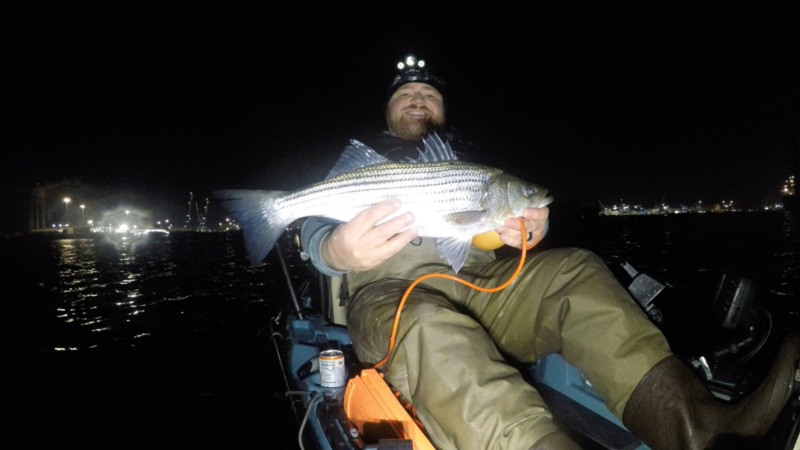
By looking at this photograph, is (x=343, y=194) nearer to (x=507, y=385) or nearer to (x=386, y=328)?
(x=386, y=328)

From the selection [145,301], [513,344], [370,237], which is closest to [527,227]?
[513,344]

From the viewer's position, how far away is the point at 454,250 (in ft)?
11.4

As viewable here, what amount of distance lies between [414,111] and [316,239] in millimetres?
2111

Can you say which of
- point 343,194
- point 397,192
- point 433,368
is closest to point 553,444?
point 433,368

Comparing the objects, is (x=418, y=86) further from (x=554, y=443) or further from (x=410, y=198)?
(x=554, y=443)

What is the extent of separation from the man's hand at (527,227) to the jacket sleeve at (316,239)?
4.95ft

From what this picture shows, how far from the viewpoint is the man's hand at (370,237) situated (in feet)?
10.1

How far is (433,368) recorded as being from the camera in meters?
2.41

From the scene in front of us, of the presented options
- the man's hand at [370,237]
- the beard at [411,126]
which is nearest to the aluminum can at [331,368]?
the man's hand at [370,237]

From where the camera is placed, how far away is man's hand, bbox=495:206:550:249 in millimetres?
3553

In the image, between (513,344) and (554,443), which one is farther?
(513,344)

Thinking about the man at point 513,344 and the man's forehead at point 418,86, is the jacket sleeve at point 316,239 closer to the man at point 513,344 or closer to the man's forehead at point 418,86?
the man at point 513,344

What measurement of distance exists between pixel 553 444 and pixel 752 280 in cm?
284

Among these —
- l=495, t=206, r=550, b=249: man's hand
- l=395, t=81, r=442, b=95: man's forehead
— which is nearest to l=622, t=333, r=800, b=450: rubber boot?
l=495, t=206, r=550, b=249: man's hand
